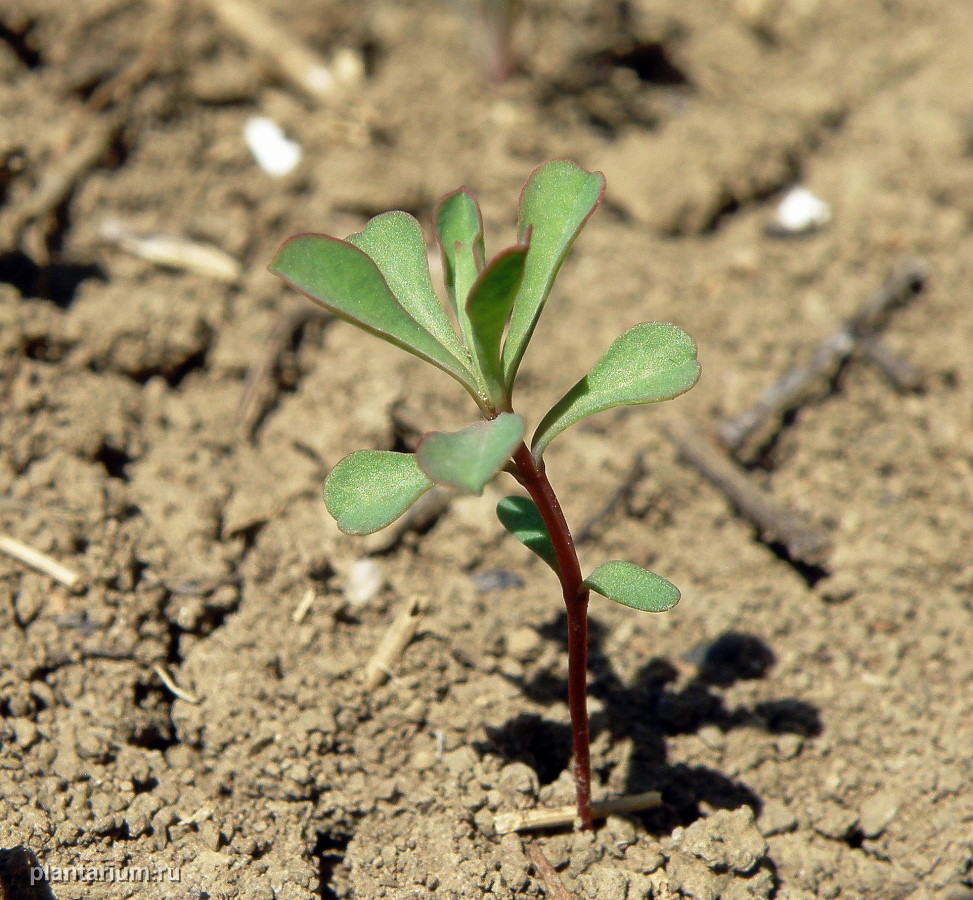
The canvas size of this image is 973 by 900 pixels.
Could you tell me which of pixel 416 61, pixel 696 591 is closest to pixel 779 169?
pixel 416 61

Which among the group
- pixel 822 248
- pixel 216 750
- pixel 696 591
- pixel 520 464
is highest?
pixel 520 464

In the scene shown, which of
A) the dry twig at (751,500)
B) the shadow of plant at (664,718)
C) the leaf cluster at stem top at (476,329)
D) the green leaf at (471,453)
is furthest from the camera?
the dry twig at (751,500)

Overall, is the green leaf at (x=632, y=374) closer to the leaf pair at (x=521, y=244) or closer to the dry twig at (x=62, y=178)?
the leaf pair at (x=521, y=244)

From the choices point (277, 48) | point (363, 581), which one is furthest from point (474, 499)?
point (277, 48)

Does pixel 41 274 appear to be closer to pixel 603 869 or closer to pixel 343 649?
pixel 343 649

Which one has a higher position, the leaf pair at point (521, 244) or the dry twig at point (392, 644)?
the leaf pair at point (521, 244)

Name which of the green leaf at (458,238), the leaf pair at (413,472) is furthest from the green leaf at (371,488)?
the green leaf at (458,238)
